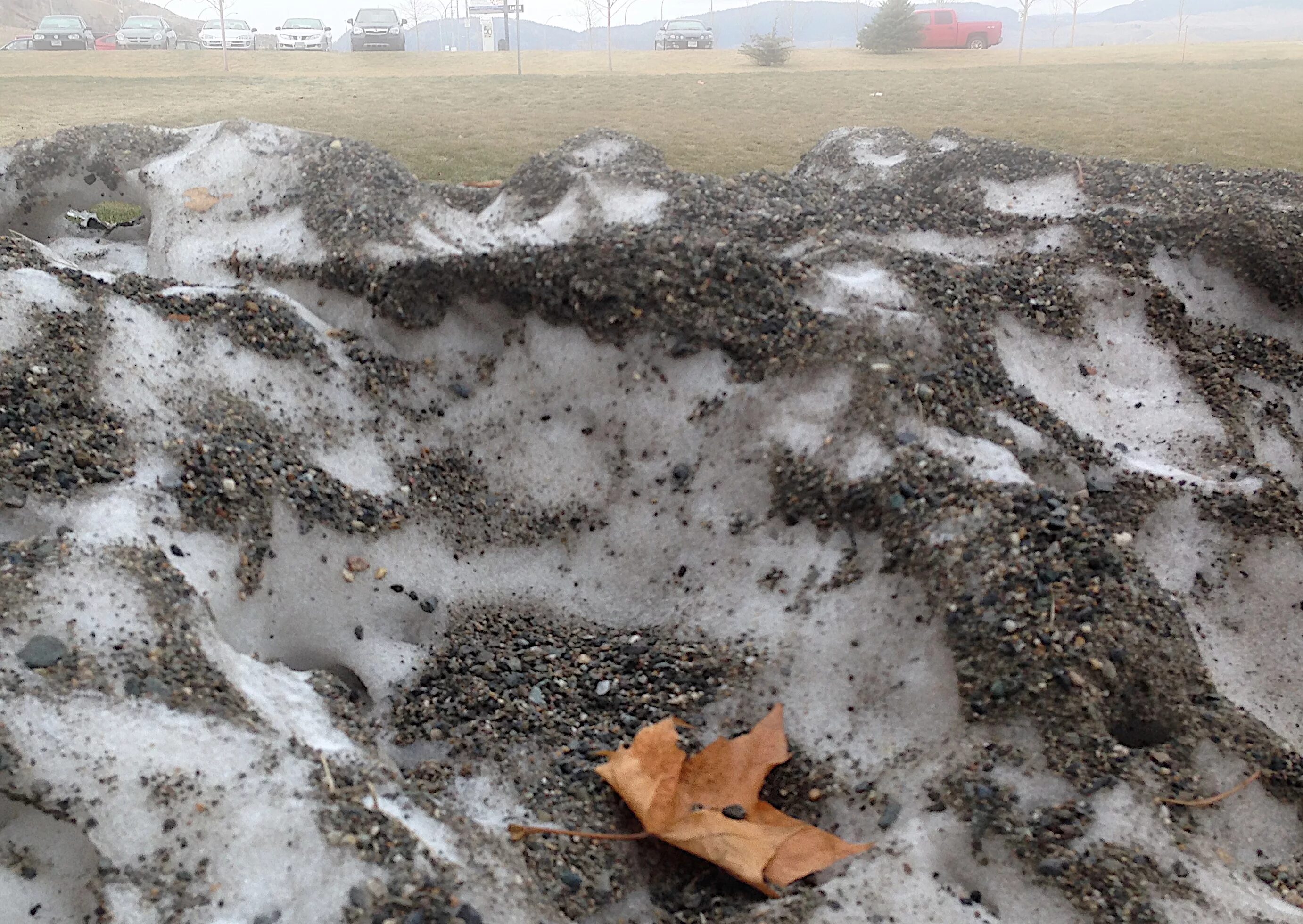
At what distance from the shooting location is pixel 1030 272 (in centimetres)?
492

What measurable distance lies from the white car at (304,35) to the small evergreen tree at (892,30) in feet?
46.8

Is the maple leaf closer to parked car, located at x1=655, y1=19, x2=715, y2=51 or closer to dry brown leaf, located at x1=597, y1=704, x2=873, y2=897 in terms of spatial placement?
dry brown leaf, located at x1=597, y1=704, x2=873, y2=897

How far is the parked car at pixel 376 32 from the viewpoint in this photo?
2089cm

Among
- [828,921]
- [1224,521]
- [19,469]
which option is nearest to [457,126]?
[19,469]

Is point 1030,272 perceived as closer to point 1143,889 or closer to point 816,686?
point 816,686

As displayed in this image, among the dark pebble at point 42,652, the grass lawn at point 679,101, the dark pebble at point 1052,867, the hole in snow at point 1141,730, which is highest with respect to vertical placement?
the grass lawn at point 679,101

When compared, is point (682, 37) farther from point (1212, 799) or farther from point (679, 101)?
point (1212, 799)

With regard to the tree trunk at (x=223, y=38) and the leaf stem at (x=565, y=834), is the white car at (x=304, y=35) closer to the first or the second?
the tree trunk at (x=223, y=38)

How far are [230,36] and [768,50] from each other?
46.3 feet

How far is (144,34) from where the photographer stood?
75.3 ft

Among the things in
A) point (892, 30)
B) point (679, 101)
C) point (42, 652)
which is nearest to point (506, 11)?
point (679, 101)

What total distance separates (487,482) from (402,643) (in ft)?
3.28

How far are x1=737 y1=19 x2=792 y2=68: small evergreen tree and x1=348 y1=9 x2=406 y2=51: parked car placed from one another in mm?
8212

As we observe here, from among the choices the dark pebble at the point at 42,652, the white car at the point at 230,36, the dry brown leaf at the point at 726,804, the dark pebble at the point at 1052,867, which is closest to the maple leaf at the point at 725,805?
the dry brown leaf at the point at 726,804
